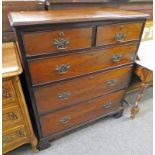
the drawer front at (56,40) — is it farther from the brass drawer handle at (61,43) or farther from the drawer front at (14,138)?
the drawer front at (14,138)

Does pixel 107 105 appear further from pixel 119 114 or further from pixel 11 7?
pixel 11 7

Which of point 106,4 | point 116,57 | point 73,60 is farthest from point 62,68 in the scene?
point 106,4

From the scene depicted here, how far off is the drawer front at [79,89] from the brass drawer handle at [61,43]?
265 millimetres

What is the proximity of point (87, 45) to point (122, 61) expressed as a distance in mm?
398

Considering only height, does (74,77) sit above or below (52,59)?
below

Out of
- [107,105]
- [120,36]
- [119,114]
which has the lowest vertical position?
[119,114]

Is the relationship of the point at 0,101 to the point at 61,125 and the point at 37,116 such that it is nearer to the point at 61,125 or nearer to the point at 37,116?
the point at 37,116

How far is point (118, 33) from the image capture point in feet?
3.63

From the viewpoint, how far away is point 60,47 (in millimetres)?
945

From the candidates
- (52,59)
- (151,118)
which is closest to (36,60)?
(52,59)

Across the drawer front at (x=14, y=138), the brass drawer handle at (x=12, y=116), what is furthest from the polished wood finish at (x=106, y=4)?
the drawer front at (x=14, y=138)

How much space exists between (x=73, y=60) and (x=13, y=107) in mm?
493

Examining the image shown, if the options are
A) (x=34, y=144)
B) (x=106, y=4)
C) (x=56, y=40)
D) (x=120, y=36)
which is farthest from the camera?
(x=106, y=4)

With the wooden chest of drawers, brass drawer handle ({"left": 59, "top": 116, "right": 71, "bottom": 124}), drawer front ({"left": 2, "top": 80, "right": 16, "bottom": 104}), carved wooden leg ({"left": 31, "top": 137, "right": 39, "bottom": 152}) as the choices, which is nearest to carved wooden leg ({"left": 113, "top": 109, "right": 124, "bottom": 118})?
the wooden chest of drawers
